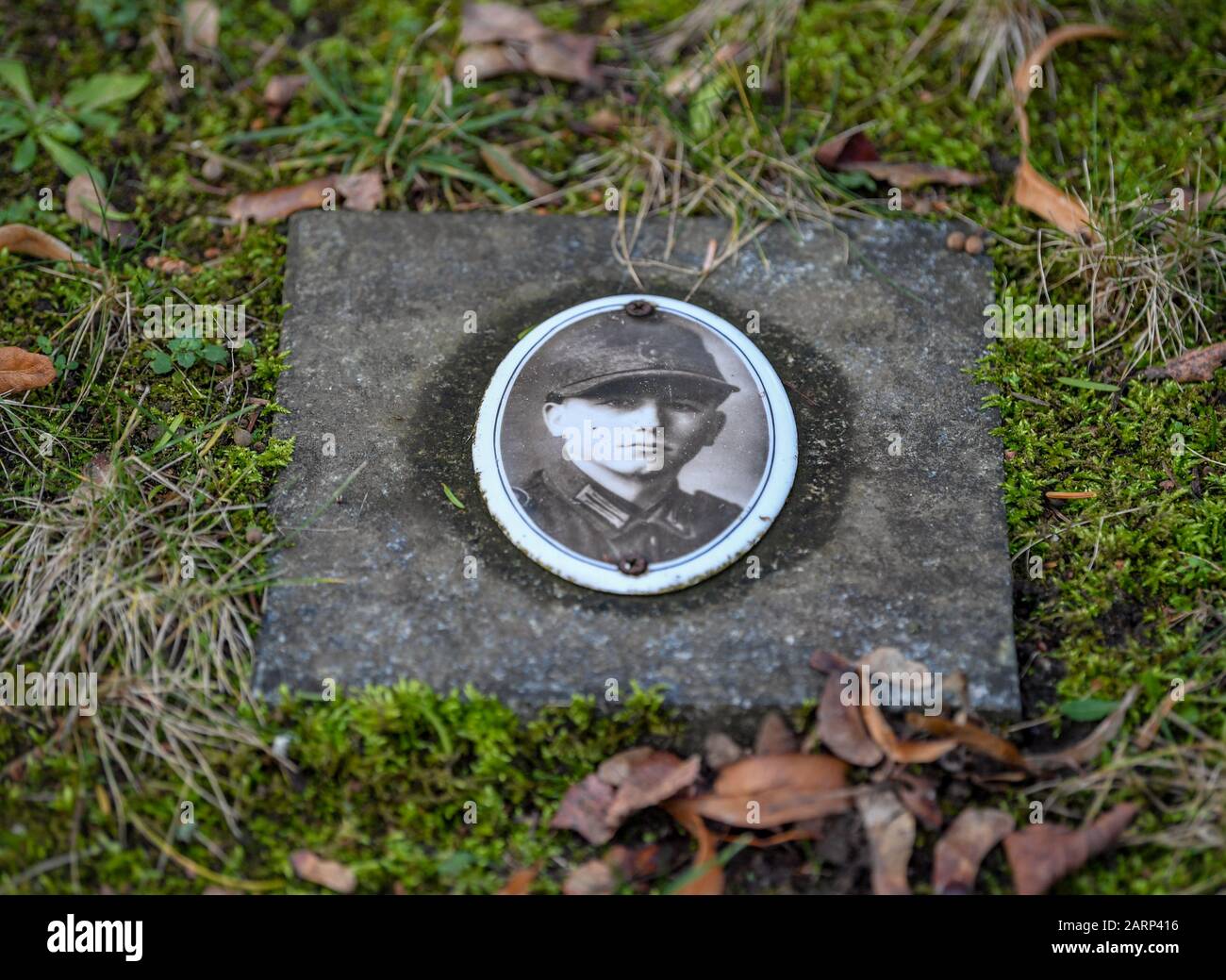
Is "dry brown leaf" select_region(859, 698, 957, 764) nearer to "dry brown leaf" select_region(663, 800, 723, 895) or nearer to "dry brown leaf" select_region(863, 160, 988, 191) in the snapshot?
"dry brown leaf" select_region(663, 800, 723, 895)

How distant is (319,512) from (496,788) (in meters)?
0.84

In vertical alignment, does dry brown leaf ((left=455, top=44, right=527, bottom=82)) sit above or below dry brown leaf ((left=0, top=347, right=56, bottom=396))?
above

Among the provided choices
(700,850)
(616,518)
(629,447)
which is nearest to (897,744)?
(700,850)

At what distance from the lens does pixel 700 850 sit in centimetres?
242

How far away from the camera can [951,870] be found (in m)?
2.37

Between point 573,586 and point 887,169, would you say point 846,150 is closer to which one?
point 887,169

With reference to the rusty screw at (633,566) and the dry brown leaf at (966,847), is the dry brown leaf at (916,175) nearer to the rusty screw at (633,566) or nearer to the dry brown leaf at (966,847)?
the rusty screw at (633,566)

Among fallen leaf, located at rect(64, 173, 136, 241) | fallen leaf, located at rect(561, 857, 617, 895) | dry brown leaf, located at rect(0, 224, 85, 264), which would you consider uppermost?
fallen leaf, located at rect(64, 173, 136, 241)

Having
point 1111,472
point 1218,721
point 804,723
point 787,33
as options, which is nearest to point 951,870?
point 804,723

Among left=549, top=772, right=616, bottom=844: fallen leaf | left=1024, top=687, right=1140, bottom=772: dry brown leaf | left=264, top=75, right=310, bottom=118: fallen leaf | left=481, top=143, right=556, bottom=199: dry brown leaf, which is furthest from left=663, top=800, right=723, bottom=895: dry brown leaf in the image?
left=264, top=75, right=310, bottom=118: fallen leaf

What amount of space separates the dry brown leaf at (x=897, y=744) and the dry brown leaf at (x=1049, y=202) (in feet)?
5.49

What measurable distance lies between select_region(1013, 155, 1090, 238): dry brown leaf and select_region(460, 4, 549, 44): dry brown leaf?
1741 millimetres

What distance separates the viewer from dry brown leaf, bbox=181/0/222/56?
3.88 m

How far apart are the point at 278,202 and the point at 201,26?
1.00 metres
